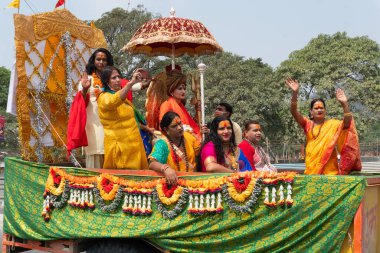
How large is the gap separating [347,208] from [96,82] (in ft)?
9.50

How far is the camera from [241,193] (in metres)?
3.40

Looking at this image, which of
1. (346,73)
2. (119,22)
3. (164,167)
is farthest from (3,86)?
(164,167)

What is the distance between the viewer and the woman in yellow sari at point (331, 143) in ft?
14.8

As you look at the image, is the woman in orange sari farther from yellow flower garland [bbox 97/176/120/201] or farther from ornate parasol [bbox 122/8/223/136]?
yellow flower garland [bbox 97/176/120/201]

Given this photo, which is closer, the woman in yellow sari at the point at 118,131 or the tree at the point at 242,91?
the woman in yellow sari at the point at 118,131

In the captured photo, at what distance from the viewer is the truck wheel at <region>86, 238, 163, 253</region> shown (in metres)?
3.94

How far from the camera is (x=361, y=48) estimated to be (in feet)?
81.9

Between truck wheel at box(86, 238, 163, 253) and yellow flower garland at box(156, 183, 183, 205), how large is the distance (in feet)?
1.56

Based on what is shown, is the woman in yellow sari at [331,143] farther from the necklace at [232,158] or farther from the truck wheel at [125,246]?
the truck wheel at [125,246]

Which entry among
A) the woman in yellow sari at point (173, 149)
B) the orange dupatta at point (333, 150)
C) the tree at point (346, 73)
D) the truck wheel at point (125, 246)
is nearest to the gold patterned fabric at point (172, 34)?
the woman in yellow sari at point (173, 149)

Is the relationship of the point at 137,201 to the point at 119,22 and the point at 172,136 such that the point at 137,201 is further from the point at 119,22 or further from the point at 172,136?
the point at 119,22

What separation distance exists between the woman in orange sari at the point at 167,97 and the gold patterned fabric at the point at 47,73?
985 millimetres

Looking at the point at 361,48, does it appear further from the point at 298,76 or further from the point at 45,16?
the point at 45,16

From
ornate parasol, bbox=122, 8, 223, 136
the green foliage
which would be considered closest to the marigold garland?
ornate parasol, bbox=122, 8, 223, 136
